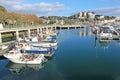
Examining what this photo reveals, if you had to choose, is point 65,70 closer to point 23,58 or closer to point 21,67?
point 21,67

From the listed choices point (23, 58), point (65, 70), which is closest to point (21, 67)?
point (23, 58)

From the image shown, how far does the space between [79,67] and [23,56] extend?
36.7ft

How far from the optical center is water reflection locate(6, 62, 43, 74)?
41.8m

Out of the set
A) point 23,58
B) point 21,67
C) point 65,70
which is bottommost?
point 65,70

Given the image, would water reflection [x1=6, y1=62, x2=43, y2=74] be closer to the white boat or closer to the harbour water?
the harbour water

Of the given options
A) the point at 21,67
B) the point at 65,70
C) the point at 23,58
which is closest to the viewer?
the point at 65,70

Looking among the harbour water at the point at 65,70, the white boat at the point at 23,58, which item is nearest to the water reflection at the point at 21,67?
the harbour water at the point at 65,70

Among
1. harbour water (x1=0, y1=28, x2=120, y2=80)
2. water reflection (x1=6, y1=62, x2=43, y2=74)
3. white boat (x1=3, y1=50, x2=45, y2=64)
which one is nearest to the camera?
harbour water (x1=0, y1=28, x2=120, y2=80)

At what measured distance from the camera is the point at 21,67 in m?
43.5

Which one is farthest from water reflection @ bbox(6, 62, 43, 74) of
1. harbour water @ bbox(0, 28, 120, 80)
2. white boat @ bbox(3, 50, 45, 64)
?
white boat @ bbox(3, 50, 45, 64)

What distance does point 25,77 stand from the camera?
122 ft

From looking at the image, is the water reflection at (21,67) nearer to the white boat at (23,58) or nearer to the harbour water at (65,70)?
the harbour water at (65,70)

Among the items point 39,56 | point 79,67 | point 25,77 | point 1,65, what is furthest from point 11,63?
point 79,67

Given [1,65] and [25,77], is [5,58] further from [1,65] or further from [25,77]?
[25,77]
